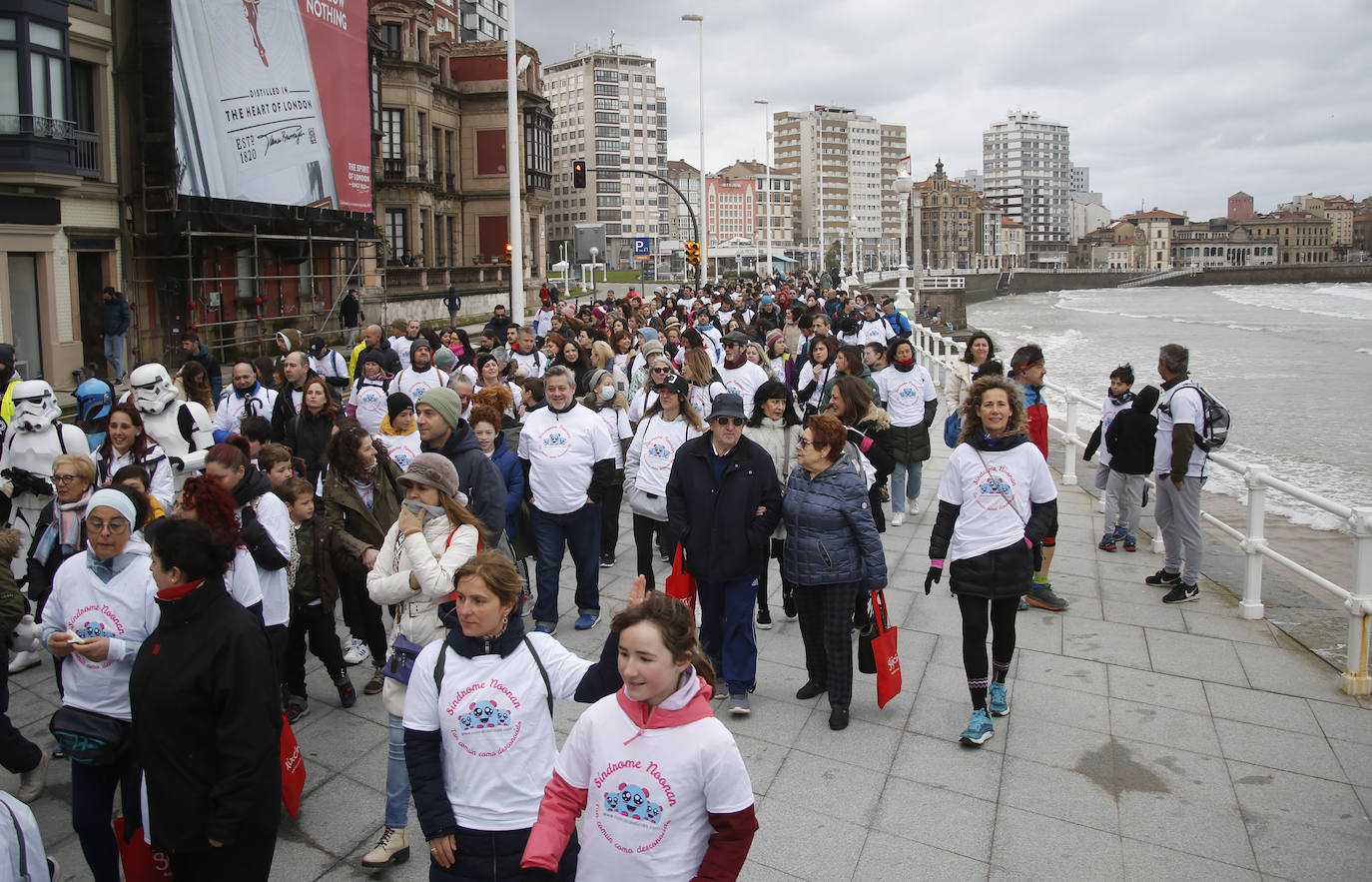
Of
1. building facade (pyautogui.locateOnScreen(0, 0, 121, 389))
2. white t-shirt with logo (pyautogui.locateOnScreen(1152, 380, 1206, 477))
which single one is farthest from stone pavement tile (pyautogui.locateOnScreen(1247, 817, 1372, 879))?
building facade (pyautogui.locateOnScreen(0, 0, 121, 389))

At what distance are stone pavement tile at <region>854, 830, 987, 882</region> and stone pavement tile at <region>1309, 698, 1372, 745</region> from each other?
261cm

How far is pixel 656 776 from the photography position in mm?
2723

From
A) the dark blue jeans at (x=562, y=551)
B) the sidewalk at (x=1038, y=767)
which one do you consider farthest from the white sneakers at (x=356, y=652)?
the dark blue jeans at (x=562, y=551)

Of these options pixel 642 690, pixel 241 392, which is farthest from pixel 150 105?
pixel 642 690

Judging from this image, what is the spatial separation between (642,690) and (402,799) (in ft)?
6.85

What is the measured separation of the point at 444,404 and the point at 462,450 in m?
A: 0.28

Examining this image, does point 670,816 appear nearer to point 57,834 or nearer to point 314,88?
point 57,834

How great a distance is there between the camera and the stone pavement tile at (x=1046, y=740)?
17.3 feet

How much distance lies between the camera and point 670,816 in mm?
2725

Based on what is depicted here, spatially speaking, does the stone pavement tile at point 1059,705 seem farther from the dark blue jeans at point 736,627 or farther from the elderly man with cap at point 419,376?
the elderly man with cap at point 419,376

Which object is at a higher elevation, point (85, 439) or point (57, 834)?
point (85, 439)

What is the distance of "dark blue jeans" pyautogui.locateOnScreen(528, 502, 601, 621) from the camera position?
7.12 meters

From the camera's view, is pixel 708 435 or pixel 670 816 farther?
pixel 708 435

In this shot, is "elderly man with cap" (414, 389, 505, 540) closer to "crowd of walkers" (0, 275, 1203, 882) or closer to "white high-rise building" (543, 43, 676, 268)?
"crowd of walkers" (0, 275, 1203, 882)
